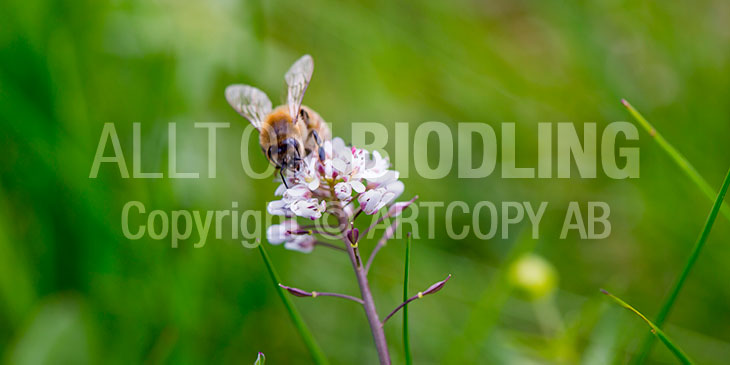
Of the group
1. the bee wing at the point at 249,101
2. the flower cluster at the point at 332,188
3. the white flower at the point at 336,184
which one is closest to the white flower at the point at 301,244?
the flower cluster at the point at 332,188

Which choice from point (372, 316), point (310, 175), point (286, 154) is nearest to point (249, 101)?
point (286, 154)

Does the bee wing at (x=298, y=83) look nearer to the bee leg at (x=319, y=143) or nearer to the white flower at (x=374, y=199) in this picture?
the bee leg at (x=319, y=143)

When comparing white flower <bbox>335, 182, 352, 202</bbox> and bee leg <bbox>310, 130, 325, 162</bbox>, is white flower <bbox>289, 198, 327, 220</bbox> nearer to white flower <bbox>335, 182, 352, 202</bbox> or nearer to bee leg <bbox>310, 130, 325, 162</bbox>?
white flower <bbox>335, 182, 352, 202</bbox>

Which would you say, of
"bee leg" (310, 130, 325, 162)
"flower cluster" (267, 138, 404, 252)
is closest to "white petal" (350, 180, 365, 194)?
"flower cluster" (267, 138, 404, 252)

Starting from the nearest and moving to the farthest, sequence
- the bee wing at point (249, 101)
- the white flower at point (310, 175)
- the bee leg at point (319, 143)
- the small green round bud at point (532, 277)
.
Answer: the white flower at point (310, 175) → the bee leg at point (319, 143) → the bee wing at point (249, 101) → the small green round bud at point (532, 277)

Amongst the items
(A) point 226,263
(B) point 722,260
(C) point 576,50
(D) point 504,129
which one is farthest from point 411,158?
(B) point 722,260
